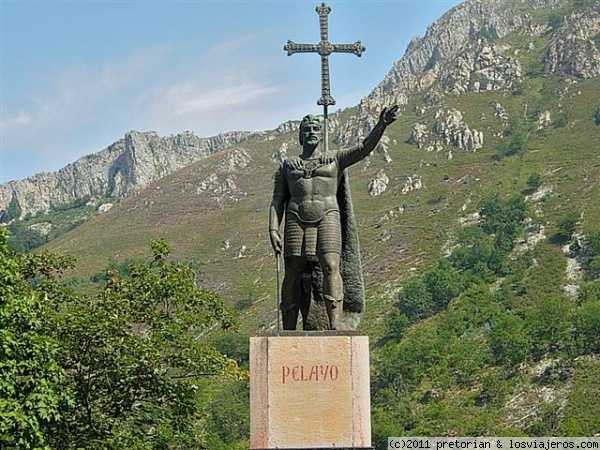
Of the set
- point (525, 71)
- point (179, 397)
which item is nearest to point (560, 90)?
point (525, 71)

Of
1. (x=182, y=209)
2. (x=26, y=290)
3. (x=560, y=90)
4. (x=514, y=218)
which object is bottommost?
(x=26, y=290)

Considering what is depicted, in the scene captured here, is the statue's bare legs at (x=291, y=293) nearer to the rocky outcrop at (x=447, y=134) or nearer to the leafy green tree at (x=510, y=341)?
the leafy green tree at (x=510, y=341)

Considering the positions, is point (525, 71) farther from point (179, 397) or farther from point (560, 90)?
point (179, 397)

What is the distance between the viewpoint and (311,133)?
10375 mm

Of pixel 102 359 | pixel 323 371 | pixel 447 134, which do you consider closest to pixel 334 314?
pixel 323 371

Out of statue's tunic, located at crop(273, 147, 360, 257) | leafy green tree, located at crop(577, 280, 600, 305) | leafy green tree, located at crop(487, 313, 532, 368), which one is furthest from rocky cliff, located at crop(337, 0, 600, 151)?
statue's tunic, located at crop(273, 147, 360, 257)

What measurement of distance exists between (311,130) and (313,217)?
1010mm

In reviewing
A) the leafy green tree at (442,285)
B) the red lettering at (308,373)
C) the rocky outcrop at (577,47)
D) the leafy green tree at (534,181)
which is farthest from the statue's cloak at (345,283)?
the rocky outcrop at (577,47)

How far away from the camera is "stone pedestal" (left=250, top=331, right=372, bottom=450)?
9180mm

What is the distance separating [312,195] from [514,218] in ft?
268

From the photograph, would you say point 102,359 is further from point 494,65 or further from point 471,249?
point 494,65

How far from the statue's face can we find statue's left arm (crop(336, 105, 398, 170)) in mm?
308

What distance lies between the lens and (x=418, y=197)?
4035 inches

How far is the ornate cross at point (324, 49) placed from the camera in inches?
459
